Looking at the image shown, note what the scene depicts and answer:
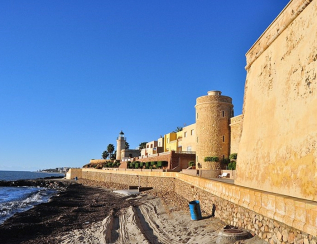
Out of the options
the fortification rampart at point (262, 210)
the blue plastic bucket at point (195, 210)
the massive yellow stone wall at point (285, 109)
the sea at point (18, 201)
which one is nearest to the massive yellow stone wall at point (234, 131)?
the fortification rampart at point (262, 210)

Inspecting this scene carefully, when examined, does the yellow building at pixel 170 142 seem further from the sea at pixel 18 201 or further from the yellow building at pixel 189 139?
the sea at pixel 18 201

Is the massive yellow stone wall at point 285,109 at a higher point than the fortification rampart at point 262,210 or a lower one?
higher

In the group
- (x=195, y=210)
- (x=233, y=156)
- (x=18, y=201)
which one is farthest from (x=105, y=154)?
(x=195, y=210)

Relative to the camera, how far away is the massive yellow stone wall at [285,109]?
681cm

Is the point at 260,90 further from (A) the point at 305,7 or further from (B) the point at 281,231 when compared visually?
(B) the point at 281,231

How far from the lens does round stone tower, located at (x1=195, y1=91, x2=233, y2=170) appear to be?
28.5 metres

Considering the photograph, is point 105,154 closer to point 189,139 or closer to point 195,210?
point 189,139

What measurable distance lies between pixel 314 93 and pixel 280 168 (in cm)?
249

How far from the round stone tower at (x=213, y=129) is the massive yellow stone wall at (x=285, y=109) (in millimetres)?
16550

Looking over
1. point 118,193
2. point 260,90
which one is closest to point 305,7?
point 260,90

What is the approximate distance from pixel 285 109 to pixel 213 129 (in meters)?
20.6

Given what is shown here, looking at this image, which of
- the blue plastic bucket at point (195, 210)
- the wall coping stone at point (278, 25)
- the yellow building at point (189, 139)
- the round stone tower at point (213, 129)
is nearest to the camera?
the wall coping stone at point (278, 25)

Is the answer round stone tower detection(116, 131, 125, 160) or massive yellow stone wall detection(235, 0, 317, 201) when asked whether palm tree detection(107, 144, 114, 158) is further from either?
massive yellow stone wall detection(235, 0, 317, 201)

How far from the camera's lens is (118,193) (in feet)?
102
